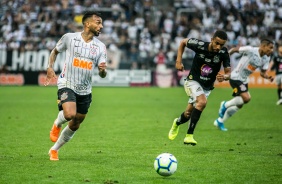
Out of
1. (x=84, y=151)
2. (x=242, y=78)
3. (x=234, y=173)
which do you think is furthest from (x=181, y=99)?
(x=234, y=173)

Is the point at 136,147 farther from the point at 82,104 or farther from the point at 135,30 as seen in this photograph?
the point at 135,30

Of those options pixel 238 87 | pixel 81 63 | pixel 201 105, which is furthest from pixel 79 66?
pixel 238 87

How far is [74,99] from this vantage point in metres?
10.0

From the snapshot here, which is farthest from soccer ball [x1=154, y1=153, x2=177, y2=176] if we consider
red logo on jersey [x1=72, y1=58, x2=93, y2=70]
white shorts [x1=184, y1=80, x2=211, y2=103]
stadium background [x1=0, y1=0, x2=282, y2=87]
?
stadium background [x1=0, y1=0, x2=282, y2=87]

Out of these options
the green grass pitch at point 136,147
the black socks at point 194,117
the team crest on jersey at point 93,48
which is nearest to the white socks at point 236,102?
the green grass pitch at point 136,147

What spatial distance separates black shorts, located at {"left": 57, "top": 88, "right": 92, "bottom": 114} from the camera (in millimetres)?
9984

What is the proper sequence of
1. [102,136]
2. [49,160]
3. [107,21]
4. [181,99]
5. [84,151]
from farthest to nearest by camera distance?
[107,21] → [181,99] → [102,136] → [84,151] → [49,160]

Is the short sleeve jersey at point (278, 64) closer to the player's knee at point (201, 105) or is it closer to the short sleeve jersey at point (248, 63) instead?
the short sleeve jersey at point (248, 63)

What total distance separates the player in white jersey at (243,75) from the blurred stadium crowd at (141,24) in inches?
715

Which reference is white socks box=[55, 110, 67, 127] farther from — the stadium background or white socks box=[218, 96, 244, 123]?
the stadium background

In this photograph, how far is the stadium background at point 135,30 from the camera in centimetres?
3409

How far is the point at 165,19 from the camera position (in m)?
37.2

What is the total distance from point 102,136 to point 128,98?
491 inches

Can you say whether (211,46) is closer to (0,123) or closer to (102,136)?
(102,136)
